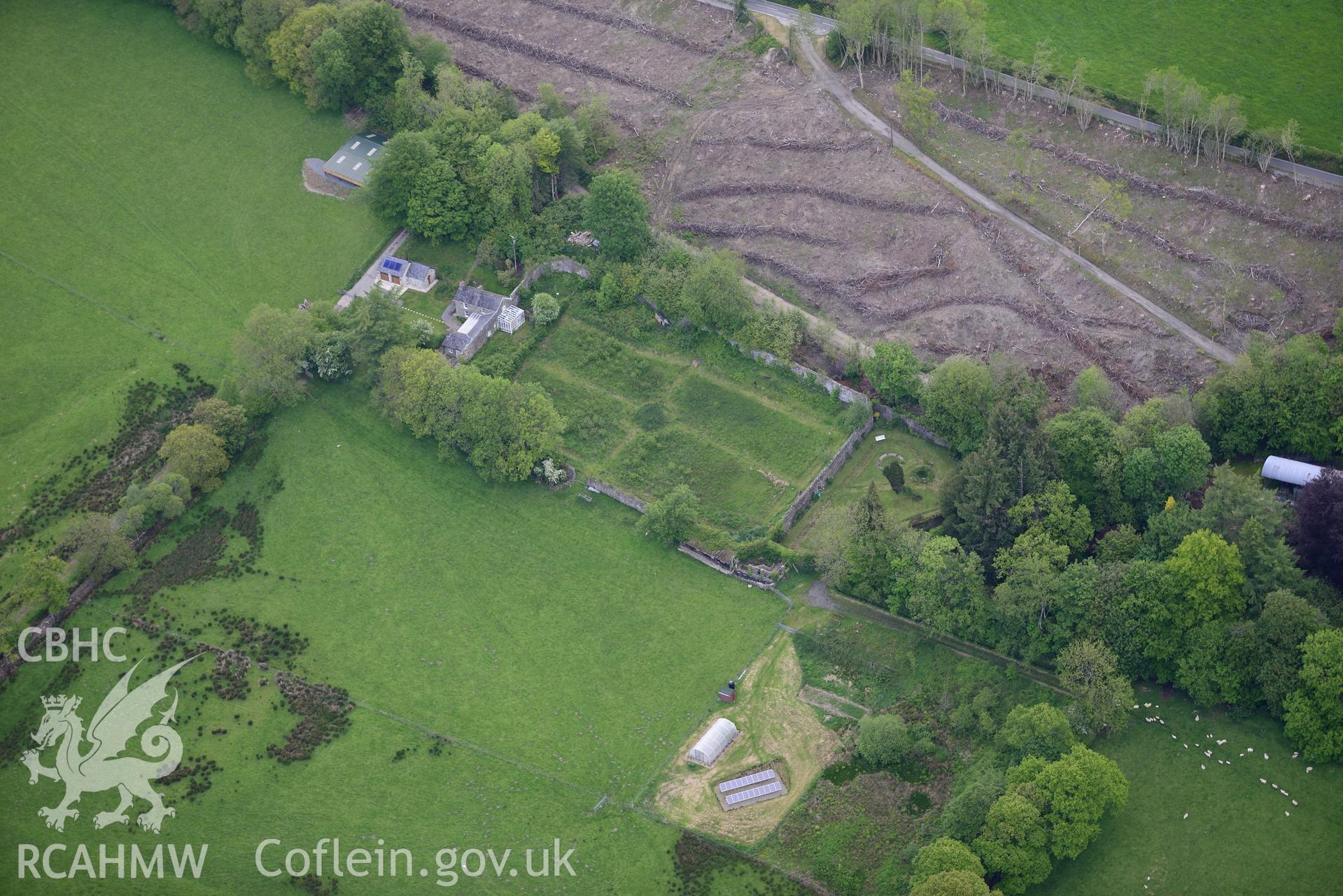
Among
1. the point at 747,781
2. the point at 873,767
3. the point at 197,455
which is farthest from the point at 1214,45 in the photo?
the point at 197,455

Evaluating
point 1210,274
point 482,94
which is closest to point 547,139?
point 482,94

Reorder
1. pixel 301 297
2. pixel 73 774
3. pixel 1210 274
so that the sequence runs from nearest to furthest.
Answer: pixel 73 774
pixel 1210 274
pixel 301 297

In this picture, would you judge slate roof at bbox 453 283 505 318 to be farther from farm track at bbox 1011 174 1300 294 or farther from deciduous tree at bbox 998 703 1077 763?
deciduous tree at bbox 998 703 1077 763

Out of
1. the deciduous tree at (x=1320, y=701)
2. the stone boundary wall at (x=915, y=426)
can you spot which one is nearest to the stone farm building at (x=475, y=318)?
the stone boundary wall at (x=915, y=426)

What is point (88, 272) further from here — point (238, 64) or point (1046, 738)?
point (1046, 738)

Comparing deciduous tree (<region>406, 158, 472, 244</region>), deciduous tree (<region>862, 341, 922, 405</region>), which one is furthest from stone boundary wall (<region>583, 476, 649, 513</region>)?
deciduous tree (<region>406, 158, 472, 244</region>)

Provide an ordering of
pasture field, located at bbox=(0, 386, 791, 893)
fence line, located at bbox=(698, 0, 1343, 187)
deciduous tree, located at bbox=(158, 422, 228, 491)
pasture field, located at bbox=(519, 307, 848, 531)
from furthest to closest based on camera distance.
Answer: fence line, located at bbox=(698, 0, 1343, 187)
pasture field, located at bbox=(519, 307, 848, 531)
deciduous tree, located at bbox=(158, 422, 228, 491)
pasture field, located at bbox=(0, 386, 791, 893)

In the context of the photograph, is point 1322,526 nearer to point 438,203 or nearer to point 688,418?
point 688,418
